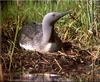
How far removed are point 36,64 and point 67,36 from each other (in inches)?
9.3

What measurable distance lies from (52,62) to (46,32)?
173mm

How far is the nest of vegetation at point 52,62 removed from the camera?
9.90 feet

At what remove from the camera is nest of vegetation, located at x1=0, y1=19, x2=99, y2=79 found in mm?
3018

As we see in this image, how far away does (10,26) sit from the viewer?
3.07m

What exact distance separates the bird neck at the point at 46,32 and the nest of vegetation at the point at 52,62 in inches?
3.1

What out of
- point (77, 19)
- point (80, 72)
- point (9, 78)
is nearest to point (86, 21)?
point (77, 19)

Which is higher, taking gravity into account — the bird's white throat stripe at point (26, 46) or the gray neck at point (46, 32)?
the gray neck at point (46, 32)

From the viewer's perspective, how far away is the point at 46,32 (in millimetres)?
3043

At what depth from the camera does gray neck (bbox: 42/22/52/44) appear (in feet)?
9.95

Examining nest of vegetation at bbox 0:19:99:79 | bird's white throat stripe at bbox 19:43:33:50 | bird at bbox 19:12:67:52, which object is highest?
bird at bbox 19:12:67:52

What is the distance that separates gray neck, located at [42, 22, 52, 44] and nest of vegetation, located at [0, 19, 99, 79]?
8cm

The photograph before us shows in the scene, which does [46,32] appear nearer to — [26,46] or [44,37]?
[44,37]

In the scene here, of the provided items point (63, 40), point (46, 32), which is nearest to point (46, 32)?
point (46, 32)

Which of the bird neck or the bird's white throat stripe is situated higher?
the bird neck
